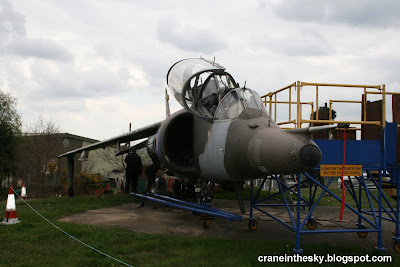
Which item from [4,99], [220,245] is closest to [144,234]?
[220,245]

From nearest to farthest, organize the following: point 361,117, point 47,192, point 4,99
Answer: point 361,117 < point 47,192 < point 4,99

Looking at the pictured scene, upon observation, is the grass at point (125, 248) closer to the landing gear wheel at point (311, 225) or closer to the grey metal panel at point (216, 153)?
the grey metal panel at point (216, 153)

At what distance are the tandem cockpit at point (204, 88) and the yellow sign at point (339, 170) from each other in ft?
5.70

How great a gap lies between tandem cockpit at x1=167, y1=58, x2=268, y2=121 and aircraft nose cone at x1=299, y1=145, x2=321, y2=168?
7.08ft

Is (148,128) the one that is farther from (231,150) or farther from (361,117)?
(361,117)

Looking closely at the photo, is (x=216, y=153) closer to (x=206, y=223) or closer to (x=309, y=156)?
(x=206, y=223)

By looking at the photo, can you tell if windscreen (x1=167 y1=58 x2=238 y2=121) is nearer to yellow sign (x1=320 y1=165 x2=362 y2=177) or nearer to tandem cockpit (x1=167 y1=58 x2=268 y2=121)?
tandem cockpit (x1=167 y1=58 x2=268 y2=121)

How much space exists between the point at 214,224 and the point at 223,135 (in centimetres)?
271

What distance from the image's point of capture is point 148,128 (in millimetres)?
11625

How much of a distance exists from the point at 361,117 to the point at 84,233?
6.05 meters

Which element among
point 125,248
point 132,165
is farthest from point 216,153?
point 132,165

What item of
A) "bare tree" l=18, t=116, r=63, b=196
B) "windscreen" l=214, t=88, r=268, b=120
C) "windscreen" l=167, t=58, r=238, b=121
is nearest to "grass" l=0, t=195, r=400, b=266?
"windscreen" l=214, t=88, r=268, b=120

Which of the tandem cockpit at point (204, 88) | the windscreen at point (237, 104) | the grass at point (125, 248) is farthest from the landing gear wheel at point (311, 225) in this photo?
the tandem cockpit at point (204, 88)

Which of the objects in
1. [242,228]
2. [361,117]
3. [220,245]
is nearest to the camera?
[220,245]
